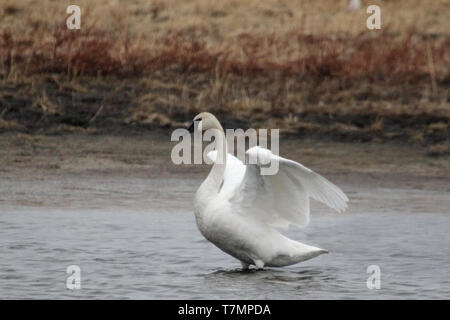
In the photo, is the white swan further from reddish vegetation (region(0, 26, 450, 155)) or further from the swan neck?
reddish vegetation (region(0, 26, 450, 155))

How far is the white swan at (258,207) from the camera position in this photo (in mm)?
8430

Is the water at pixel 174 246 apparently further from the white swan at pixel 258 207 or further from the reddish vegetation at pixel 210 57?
the reddish vegetation at pixel 210 57

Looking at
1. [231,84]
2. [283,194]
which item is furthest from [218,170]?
[231,84]

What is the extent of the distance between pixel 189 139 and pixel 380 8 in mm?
9850

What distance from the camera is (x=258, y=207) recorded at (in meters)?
8.73

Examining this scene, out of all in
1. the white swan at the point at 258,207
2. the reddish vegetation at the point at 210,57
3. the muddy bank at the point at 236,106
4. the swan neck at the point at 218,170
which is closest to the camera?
the white swan at the point at 258,207

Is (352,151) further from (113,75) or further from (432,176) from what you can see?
(113,75)

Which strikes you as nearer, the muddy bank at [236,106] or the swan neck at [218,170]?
the swan neck at [218,170]

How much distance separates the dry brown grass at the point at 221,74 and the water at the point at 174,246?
6.81ft

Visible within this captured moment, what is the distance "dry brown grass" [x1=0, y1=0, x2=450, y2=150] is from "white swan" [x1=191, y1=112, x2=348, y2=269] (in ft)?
18.5

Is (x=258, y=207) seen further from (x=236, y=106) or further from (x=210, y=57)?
(x=210, y=57)

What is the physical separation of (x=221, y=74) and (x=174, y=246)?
6.46 m

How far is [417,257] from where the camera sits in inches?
374

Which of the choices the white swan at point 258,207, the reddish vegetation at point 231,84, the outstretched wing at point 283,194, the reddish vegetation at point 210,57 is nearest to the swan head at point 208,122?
the white swan at point 258,207
